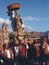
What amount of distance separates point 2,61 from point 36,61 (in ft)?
3.96

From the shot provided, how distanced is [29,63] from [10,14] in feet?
57.8

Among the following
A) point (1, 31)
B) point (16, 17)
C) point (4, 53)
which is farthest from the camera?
point (1, 31)

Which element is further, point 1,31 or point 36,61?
point 1,31

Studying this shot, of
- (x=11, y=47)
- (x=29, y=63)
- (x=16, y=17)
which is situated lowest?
(x=29, y=63)

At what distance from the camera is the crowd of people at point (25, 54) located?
8219 millimetres

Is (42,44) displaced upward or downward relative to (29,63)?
upward

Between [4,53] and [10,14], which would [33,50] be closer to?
[4,53]

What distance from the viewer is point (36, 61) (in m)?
8.33

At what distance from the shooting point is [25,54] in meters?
8.27

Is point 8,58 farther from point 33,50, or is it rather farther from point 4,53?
point 33,50

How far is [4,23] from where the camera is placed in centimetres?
2575

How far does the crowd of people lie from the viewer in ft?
27.0

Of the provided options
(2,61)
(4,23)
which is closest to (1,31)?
(4,23)

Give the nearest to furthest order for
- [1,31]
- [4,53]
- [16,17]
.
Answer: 1. [4,53]
2. [16,17]
3. [1,31]
